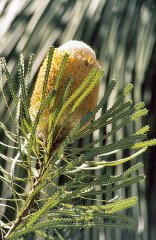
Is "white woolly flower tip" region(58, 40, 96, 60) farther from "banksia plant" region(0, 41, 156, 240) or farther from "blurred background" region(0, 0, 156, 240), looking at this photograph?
"blurred background" region(0, 0, 156, 240)

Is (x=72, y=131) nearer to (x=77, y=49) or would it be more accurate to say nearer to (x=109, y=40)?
(x=77, y=49)

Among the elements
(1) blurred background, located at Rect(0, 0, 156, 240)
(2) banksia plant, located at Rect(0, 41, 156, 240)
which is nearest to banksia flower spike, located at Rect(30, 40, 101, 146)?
(2) banksia plant, located at Rect(0, 41, 156, 240)

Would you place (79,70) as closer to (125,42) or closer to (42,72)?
(42,72)

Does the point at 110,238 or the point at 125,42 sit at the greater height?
the point at 125,42

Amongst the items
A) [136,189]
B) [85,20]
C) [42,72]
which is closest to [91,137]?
[136,189]

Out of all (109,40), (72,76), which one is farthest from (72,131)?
(109,40)

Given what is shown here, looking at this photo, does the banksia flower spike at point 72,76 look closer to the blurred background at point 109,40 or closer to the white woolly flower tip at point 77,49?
the white woolly flower tip at point 77,49

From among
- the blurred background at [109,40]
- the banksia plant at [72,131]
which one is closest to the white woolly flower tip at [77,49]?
the banksia plant at [72,131]

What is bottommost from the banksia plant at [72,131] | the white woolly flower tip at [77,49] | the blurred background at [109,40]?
the banksia plant at [72,131]

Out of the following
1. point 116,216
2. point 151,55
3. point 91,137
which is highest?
point 151,55
